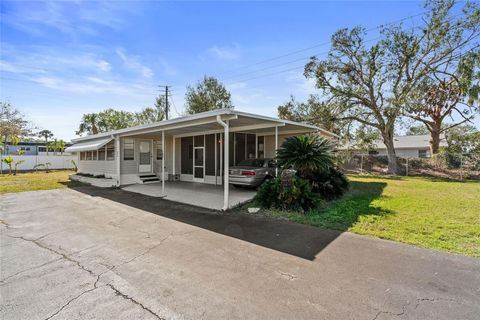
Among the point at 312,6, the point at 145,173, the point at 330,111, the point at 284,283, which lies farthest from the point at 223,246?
the point at 330,111

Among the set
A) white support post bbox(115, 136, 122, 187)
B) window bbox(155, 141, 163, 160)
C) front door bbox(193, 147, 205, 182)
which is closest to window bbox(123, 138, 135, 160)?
white support post bbox(115, 136, 122, 187)

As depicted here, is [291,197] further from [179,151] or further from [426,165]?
[426,165]

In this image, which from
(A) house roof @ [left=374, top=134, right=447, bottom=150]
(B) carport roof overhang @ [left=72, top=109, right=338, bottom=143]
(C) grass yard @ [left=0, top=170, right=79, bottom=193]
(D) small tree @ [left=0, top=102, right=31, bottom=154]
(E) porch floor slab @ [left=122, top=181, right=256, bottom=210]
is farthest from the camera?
(D) small tree @ [left=0, top=102, right=31, bottom=154]

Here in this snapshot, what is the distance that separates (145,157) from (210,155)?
14.1 ft

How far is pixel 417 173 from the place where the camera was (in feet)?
58.1

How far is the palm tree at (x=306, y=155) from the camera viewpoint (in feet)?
25.9

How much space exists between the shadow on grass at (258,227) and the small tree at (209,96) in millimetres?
17509

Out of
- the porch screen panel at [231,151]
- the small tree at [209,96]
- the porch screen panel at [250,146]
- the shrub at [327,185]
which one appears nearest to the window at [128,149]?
the porch screen panel at [231,151]

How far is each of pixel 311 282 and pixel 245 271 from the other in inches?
36.3

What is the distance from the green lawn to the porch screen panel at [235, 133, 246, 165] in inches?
222

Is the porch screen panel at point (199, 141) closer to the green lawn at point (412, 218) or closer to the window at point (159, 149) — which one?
the window at point (159, 149)

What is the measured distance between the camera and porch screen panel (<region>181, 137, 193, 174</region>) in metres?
Answer: 13.7

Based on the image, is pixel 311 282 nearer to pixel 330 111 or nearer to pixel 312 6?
pixel 312 6

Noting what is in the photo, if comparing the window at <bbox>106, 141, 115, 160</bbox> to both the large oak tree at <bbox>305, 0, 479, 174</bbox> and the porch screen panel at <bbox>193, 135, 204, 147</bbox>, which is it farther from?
the large oak tree at <bbox>305, 0, 479, 174</bbox>
